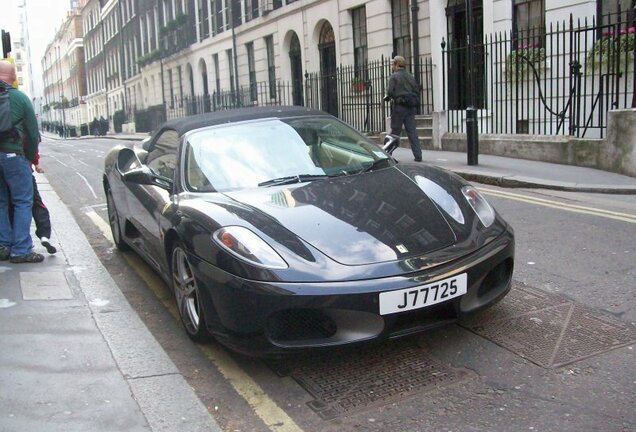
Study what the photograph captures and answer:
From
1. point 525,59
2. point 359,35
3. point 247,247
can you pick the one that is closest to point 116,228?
point 247,247

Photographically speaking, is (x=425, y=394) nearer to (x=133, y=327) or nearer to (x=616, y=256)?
(x=133, y=327)

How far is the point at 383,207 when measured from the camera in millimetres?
3820

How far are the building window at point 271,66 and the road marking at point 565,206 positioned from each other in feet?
61.5

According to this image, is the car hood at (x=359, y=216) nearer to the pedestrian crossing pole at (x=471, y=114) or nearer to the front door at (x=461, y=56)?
the pedestrian crossing pole at (x=471, y=114)

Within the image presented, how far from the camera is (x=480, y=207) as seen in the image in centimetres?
408

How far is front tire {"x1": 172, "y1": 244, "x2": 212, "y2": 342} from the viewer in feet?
12.8

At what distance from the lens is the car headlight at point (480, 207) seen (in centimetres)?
395

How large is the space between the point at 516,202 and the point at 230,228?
5.30 m

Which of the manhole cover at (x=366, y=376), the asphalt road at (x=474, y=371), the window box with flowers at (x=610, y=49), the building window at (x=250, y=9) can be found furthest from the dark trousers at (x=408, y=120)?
the building window at (x=250, y=9)

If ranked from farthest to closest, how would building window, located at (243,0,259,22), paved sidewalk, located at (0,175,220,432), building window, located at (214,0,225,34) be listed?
building window, located at (214,0,225,34) < building window, located at (243,0,259,22) < paved sidewalk, located at (0,175,220,432)

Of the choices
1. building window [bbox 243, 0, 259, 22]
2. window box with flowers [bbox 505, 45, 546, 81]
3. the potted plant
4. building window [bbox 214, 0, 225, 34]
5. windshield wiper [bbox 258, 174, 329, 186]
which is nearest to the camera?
windshield wiper [bbox 258, 174, 329, 186]

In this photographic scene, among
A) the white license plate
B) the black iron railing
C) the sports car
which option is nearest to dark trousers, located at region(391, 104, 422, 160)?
the black iron railing

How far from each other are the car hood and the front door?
10.8 meters

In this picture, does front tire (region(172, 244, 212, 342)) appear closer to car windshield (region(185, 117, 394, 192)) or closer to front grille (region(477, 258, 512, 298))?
car windshield (region(185, 117, 394, 192))
